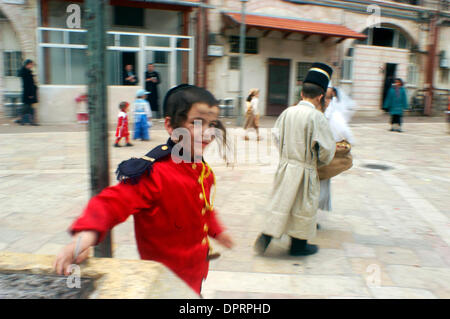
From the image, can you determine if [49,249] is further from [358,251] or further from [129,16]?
[129,16]

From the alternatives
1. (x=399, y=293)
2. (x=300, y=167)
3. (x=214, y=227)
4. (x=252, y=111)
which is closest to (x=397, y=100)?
(x=252, y=111)

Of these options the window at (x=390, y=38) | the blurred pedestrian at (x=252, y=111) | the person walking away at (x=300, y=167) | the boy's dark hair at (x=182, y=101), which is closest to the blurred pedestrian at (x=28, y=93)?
the blurred pedestrian at (x=252, y=111)

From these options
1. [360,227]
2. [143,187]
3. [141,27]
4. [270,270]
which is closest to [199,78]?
[141,27]

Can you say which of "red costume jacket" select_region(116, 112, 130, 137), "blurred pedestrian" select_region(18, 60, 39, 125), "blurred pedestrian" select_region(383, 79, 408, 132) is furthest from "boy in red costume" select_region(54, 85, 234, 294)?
"blurred pedestrian" select_region(383, 79, 408, 132)

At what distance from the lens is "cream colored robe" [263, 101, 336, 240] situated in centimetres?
363

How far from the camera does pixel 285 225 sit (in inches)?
148

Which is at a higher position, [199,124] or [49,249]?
[199,124]

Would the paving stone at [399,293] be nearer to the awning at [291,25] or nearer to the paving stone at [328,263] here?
the paving stone at [328,263]

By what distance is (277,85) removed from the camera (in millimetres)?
17016

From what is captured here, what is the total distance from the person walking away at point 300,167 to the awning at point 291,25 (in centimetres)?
1115

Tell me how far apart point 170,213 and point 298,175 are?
2.06 meters

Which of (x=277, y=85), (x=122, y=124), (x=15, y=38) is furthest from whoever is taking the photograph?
(x=277, y=85)
